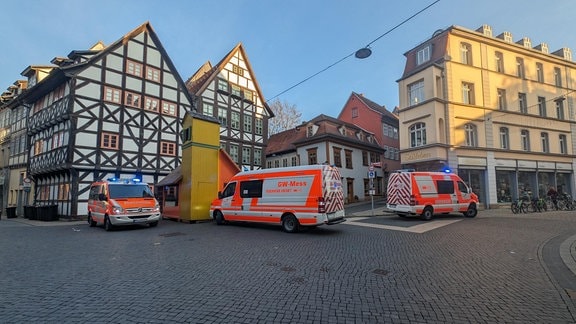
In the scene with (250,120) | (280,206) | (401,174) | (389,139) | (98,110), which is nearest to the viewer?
(280,206)

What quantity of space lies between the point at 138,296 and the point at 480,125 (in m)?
25.8

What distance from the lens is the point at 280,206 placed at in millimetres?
11797

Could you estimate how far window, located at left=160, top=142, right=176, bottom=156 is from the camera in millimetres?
23391

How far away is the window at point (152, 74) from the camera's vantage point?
2344cm

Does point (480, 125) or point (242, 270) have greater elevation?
point (480, 125)

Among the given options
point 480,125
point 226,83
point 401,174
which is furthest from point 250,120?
point 480,125

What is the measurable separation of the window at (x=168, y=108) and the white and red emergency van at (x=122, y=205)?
Answer: 10425 millimetres

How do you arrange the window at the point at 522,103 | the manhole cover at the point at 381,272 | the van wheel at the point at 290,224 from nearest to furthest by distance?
the manhole cover at the point at 381,272
the van wheel at the point at 290,224
the window at the point at 522,103

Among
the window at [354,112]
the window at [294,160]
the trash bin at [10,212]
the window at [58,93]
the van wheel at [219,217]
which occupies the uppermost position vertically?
the window at [354,112]

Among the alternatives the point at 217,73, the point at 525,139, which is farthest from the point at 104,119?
the point at 525,139

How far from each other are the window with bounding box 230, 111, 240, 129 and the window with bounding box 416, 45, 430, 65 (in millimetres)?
16418

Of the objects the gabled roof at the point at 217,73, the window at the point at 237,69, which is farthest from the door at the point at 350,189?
the window at the point at 237,69

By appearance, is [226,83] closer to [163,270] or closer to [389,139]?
[389,139]

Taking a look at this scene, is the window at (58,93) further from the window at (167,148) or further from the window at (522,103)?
the window at (522,103)
